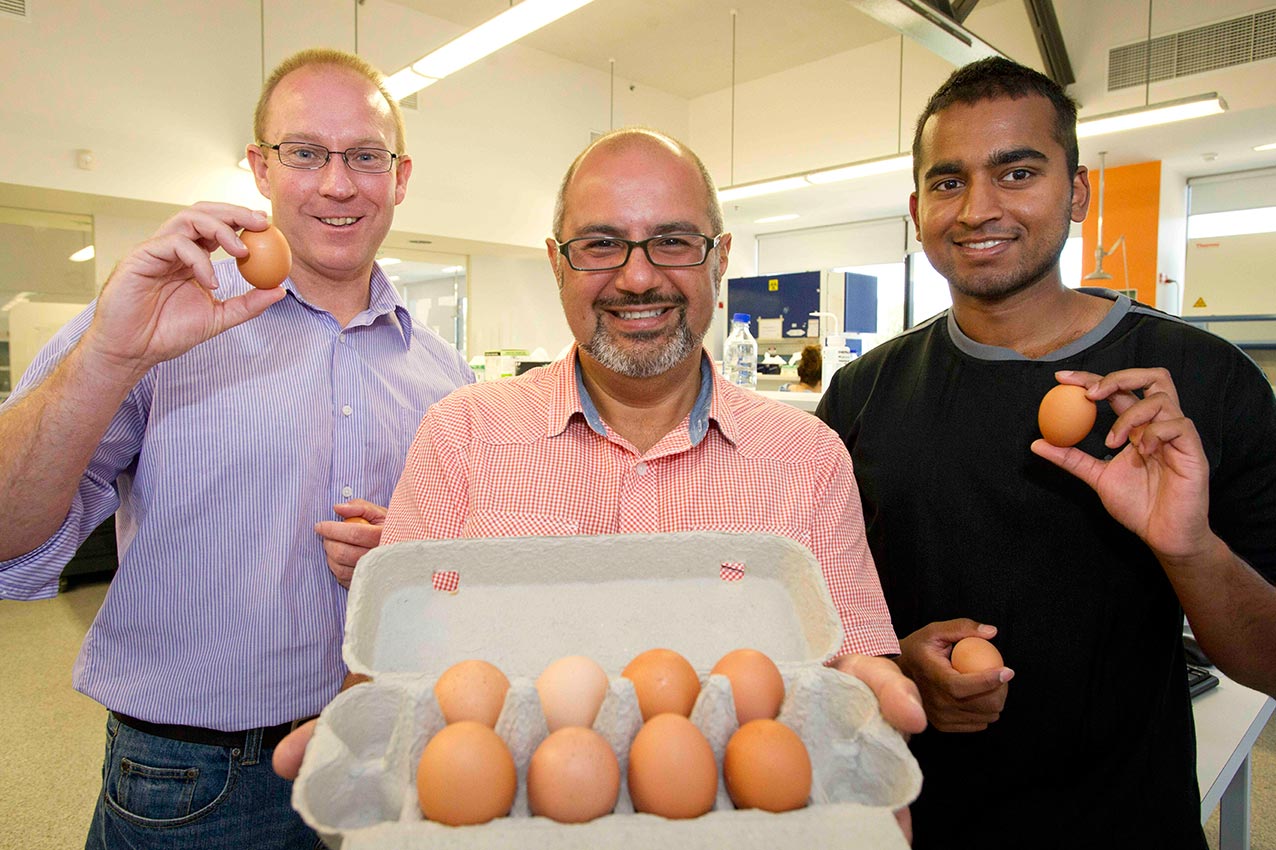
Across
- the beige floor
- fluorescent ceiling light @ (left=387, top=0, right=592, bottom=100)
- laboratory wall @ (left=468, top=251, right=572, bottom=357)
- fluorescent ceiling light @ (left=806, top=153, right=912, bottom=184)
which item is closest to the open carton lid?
the beige floor

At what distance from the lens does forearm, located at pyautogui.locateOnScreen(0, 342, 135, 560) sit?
110 cm

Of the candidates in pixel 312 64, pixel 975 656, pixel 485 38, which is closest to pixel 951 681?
pixel 975 656

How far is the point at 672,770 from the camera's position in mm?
706

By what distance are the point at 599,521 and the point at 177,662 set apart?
80 centimetres

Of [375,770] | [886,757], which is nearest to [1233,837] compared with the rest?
[886,757]

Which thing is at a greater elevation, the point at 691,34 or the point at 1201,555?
the point at 691,34

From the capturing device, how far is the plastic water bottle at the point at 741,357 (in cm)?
412

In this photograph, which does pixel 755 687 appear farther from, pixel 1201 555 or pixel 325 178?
pixel 325 178

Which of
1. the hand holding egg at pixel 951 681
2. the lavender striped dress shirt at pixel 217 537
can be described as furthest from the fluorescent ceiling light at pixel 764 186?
the hand holding egg at pixel 951 681

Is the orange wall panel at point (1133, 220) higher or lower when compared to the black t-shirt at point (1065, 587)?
higher

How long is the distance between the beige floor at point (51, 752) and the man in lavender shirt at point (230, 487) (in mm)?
1966

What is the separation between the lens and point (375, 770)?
2.32ft

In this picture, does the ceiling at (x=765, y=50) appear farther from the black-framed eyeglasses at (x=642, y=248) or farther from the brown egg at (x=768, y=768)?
the brown egg at (x=768, y=768)

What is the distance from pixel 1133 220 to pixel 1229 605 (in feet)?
26.7
